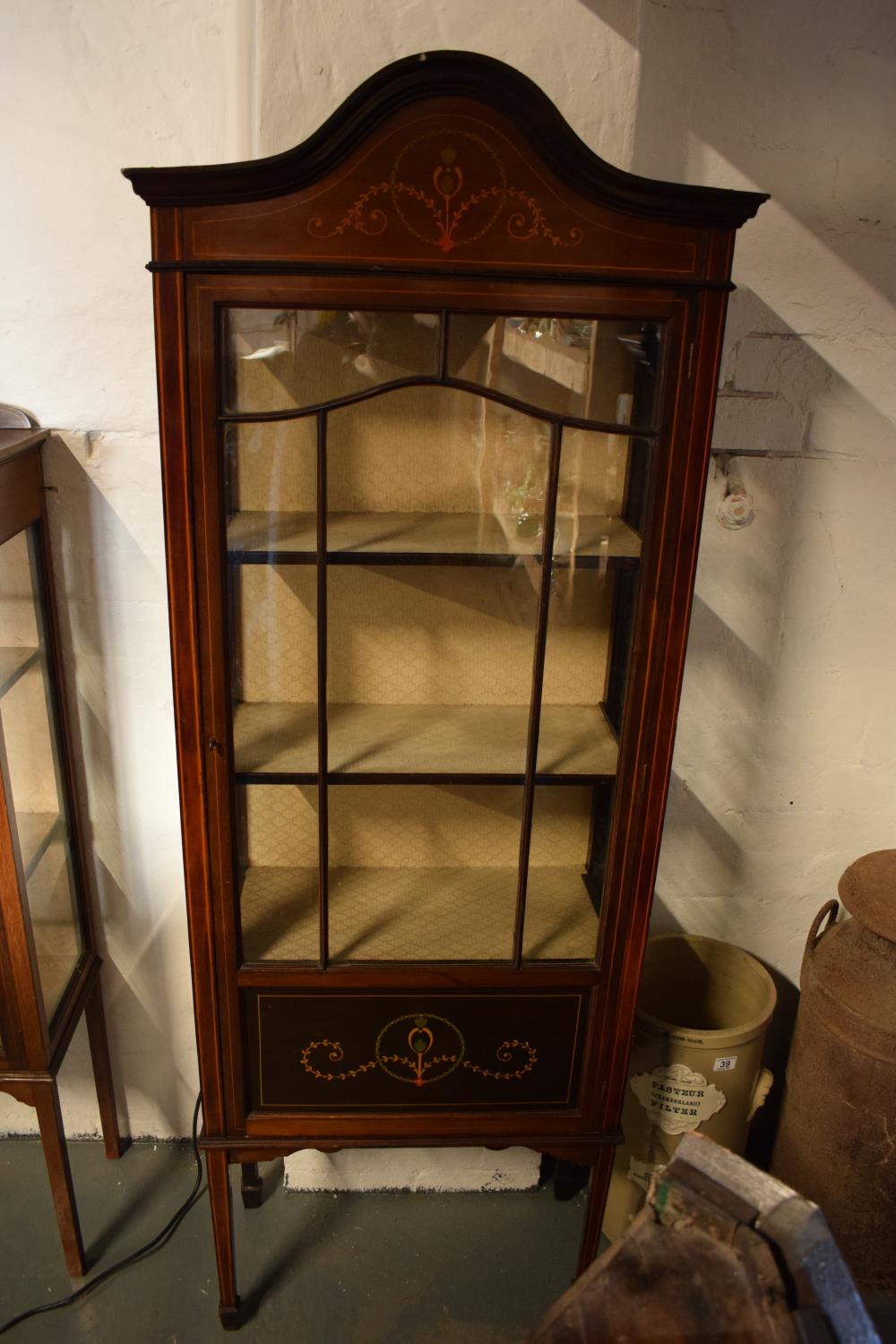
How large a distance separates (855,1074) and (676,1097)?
323 mm

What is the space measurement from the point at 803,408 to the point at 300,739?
1.07 metres

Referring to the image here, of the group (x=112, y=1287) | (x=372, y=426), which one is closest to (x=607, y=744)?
(x=372, y=426)

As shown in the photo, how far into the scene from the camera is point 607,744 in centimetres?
153

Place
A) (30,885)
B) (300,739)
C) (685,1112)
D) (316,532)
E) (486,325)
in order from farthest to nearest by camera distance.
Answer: (685,1112), (30,885), (300,739), (316,532), (486,325)

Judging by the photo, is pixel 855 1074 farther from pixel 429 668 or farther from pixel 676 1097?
pixel 429 668

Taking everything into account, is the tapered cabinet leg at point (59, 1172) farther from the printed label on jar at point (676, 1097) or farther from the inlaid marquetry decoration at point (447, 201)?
the inlaid marquetry decoration at point (447, 201)

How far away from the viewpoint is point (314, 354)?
1.32 m

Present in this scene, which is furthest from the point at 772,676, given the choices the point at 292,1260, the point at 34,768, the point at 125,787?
the point at 292,1260

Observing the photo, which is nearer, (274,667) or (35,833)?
(274,667)

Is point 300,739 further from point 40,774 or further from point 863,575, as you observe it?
point 863,575

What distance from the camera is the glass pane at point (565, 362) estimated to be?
1.31 meters

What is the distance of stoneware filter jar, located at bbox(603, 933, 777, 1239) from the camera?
183 cm

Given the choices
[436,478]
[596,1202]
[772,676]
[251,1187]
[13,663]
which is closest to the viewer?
[436,478]

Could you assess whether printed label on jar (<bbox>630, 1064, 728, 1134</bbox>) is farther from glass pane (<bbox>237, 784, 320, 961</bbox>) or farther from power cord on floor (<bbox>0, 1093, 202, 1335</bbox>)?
power cord on floor (<bbox>0, 1093, 202, 1335</bbox>)
